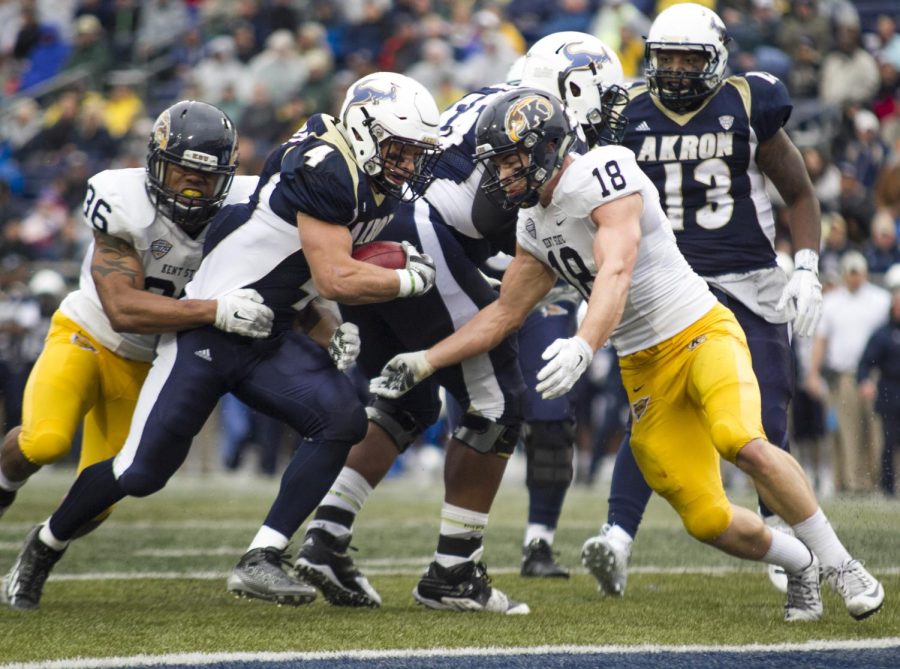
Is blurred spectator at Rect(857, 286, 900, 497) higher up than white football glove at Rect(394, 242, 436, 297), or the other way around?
white football glove at Rect(394, 242, 436, 297)

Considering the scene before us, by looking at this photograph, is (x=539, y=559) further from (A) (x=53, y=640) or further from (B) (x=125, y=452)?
(A) (x=53, y=640)

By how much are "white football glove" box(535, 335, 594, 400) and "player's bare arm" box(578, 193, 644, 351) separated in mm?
43

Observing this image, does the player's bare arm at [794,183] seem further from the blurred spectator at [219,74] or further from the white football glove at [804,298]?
the blurred spectator at [219,74]

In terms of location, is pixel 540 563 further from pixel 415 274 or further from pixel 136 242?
pixel 136 242

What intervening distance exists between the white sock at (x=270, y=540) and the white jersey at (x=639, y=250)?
3.87 ft

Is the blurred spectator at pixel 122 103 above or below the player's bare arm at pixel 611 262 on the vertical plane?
above

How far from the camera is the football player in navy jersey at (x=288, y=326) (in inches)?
168

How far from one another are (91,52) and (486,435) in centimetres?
1198

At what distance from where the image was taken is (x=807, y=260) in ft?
15.9

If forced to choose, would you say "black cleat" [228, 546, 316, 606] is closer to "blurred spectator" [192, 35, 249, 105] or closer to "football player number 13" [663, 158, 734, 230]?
"football player number 13" [663, 158, 734, 230]

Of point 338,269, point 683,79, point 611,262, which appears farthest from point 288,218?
point 683,79

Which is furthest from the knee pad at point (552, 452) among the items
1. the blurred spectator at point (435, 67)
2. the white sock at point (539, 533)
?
the blurred spectator at point (435, 67)

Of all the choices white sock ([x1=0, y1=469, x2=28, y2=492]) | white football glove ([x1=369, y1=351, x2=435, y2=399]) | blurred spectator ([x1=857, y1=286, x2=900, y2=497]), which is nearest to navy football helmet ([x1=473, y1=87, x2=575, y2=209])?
white football glove ([x1=369, y1=351, x2=435, y2=399])

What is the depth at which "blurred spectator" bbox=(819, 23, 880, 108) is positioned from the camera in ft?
37.5
